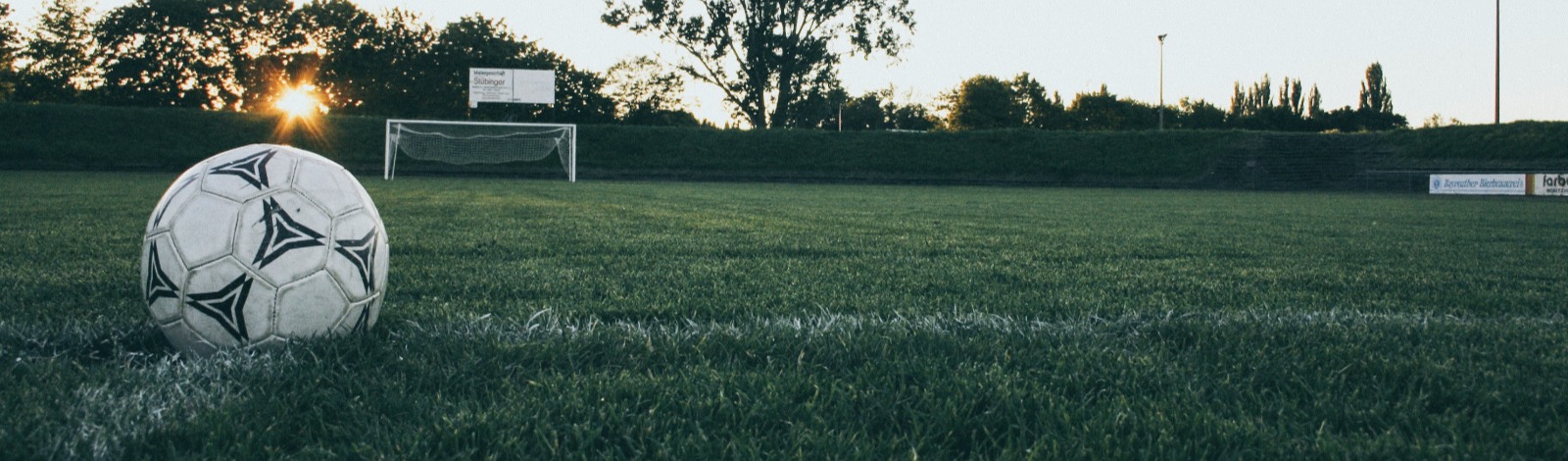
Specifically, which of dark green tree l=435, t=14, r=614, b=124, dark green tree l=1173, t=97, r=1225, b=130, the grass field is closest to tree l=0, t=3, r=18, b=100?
dark green tree l=435, t=14, r=614, b=124

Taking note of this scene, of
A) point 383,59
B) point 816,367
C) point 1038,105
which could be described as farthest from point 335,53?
point 1038,105

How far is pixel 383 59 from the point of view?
40.0 m

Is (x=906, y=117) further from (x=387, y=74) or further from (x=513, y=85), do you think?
(x=513, y=85)

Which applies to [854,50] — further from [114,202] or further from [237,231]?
[237,231]

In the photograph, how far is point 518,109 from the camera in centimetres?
4088

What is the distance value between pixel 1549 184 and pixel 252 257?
2622cm

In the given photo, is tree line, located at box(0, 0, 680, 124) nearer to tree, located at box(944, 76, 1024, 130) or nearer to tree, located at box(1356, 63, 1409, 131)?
tree, located at box(944, 76, 1024, 130)

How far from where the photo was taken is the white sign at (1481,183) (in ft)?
65.7

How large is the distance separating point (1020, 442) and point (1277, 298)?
247cm

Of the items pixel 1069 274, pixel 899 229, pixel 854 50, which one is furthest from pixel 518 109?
pixel 1069 274

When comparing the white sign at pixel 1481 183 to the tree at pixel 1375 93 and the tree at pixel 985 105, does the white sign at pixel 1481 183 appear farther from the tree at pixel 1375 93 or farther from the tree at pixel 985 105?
the tree at pixel 1375 93

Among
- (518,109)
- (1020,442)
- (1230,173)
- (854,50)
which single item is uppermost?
(854,50)

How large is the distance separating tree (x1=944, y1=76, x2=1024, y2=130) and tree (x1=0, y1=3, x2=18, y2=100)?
54037 millimetres

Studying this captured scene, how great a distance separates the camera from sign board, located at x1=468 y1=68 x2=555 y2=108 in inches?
1055
